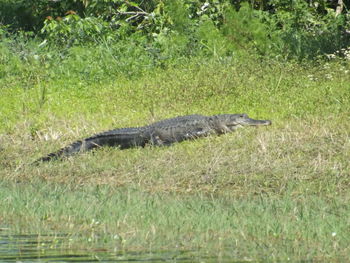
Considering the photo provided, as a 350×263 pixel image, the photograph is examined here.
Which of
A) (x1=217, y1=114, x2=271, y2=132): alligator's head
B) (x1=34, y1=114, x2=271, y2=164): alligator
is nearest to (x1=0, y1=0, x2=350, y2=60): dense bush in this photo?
(x1=217, y1=114, x2=271, y2=132): alligator's head

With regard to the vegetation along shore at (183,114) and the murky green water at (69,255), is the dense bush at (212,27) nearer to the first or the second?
the vegetation along shore at (183,114)

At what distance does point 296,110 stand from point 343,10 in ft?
21.0

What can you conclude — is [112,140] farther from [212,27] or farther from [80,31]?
[80,31]

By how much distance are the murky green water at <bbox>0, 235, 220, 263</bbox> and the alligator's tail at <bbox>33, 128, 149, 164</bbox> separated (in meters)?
4.18

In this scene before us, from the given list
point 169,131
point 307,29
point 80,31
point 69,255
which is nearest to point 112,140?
point 169,131

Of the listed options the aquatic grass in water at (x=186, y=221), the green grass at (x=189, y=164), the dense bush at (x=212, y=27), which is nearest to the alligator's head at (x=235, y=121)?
the green grass at (x=189, y=164)

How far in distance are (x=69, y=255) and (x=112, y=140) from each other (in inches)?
197

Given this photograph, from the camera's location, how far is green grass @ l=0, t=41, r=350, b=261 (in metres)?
5.60

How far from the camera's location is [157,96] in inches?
476

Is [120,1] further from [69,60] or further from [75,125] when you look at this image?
[75,125]

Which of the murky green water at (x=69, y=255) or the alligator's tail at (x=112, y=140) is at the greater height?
the murky green water at (x=69, y=255)

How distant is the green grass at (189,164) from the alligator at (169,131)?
26cm

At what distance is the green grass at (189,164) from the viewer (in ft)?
18.4

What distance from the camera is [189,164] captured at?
8.47m
